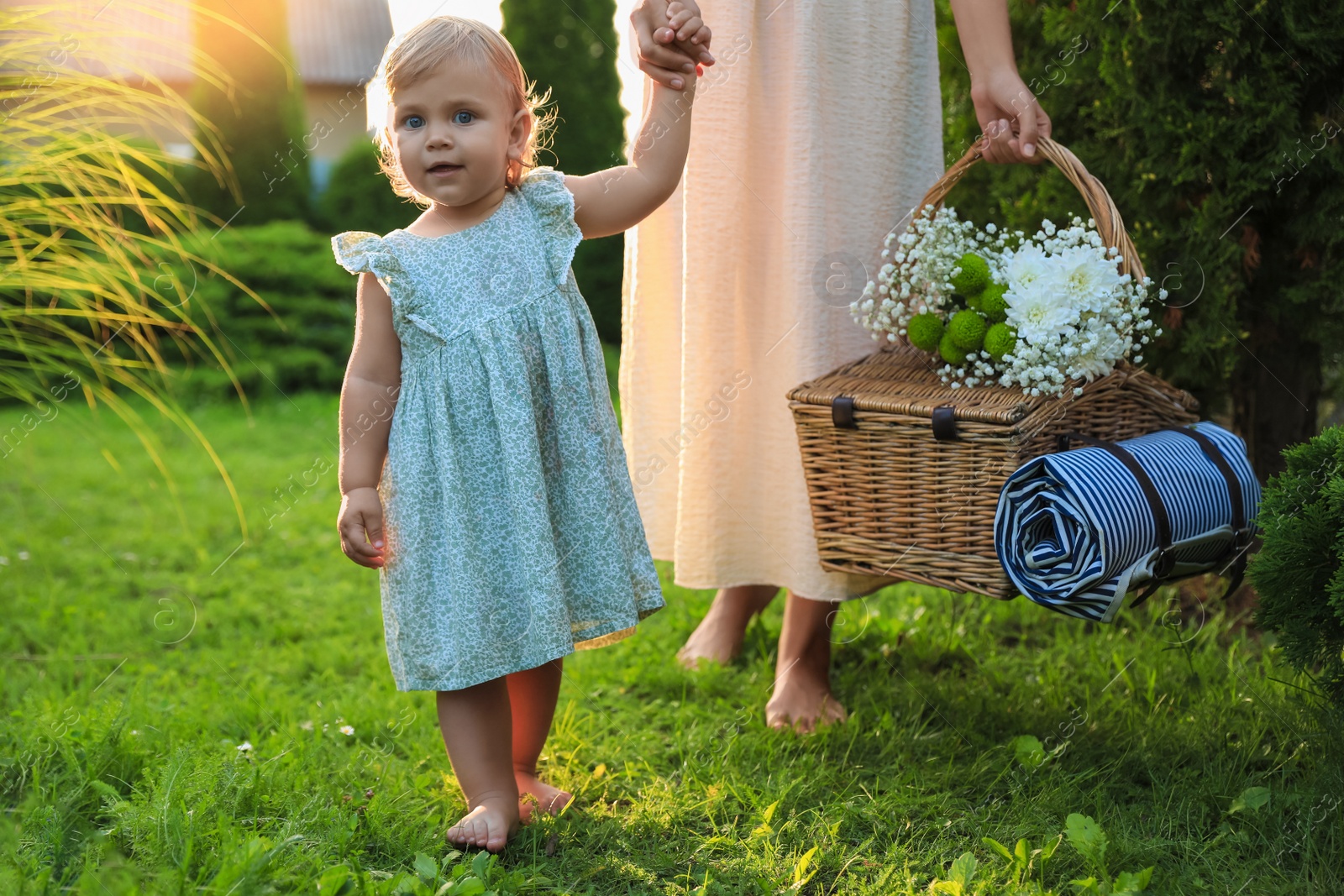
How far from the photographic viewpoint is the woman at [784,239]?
2.20 m

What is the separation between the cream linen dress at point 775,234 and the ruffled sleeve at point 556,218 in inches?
19.6

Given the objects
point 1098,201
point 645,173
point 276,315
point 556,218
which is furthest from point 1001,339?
point 276,315

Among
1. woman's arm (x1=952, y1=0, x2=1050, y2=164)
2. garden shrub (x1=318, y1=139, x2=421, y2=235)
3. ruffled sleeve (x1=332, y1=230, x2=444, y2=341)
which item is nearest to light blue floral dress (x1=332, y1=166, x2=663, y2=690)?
ruffled sleeve (x1=332, y1=230, x2=444, y2=341)

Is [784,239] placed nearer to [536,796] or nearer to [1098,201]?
[1098,201]

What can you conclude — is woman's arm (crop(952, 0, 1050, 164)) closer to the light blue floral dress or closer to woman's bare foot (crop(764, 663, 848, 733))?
the light blue floral dress

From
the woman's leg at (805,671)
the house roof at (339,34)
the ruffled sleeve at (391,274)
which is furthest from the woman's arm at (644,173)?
the house roof at (339,34)

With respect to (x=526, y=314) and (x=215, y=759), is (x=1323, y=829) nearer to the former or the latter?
(x=526, y=314)

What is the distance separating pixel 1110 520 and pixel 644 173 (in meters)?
1.00

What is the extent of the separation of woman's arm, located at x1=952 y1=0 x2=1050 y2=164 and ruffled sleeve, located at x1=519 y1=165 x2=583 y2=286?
0.82 m

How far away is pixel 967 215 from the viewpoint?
2.92 metres

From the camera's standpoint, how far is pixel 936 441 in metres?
1.92

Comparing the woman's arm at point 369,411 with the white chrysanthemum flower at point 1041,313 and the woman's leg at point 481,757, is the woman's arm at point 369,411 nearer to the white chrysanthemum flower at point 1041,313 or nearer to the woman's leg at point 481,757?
the woman's leg at point 481,757

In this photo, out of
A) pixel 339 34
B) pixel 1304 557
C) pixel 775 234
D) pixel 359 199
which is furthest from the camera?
pixel 339 34

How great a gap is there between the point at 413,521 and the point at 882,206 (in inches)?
47.8
